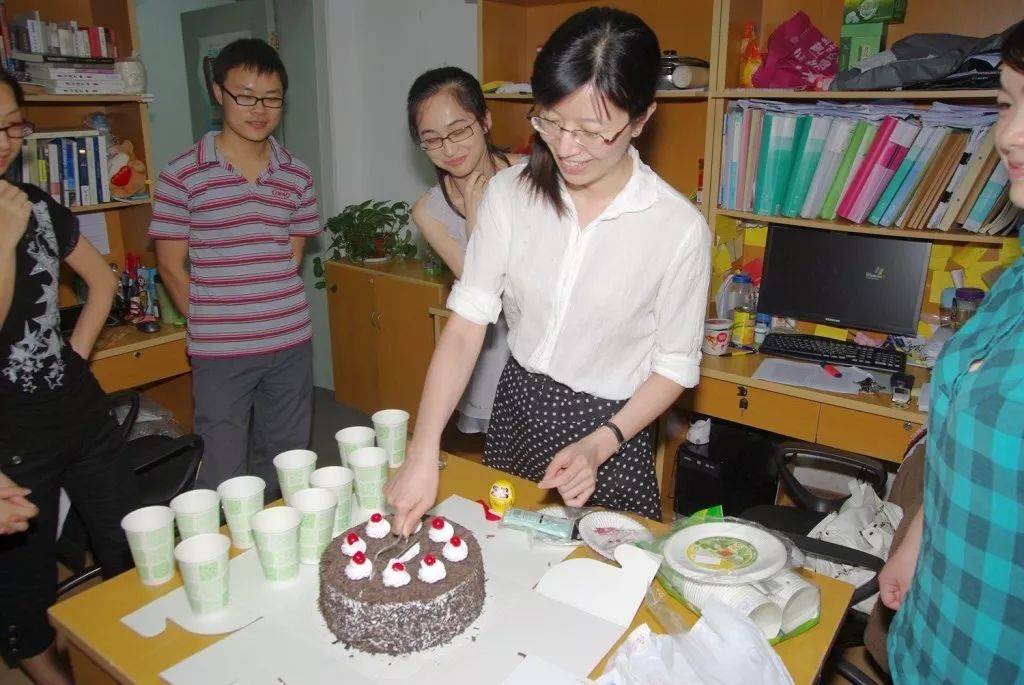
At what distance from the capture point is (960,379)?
3.32 feet

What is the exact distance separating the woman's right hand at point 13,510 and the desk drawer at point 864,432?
2.09 metres

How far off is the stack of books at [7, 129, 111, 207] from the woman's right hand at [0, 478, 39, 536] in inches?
59.8

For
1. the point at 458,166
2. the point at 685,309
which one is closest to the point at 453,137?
the point at 458,166

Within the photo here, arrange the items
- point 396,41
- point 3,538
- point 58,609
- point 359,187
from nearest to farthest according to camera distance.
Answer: point 58,609
point 3,538
point 396,41
point 359,187

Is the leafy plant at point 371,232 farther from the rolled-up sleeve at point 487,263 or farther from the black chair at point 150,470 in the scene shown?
the rolled-up sleeve at point 487,263

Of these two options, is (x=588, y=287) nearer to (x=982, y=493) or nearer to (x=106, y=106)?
(x=982, y=493)

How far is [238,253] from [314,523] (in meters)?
1.32

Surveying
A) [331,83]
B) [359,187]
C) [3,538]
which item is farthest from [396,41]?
[3,538]

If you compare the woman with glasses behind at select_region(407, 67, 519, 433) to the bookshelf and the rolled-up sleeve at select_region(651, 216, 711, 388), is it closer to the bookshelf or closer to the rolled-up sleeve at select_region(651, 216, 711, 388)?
the rolled-up sleeve at select_region(651, 216, 711, 388)

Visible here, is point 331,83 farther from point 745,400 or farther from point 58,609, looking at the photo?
point 58,609

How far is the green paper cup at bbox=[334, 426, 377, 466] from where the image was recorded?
1.52 meters

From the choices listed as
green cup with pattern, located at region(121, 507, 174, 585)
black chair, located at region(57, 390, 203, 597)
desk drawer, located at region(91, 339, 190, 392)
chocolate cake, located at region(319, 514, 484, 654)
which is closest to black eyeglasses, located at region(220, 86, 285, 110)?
black chair, located at region(57, 390, 203, 597)

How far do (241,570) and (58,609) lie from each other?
281 millimetres

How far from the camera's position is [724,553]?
1231mm
